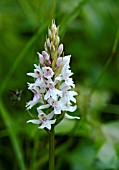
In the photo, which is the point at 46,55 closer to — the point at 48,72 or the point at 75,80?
the point at 48,72

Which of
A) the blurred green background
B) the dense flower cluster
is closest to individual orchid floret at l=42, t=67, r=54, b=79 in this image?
the dense flower cluster

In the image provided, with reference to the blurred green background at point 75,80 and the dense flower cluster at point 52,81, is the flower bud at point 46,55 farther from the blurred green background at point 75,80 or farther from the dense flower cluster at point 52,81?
the blurred green background at point 75,80

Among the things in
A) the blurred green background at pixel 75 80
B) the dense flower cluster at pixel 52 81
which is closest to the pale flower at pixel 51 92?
the dense flower cluster at pixel 52 81

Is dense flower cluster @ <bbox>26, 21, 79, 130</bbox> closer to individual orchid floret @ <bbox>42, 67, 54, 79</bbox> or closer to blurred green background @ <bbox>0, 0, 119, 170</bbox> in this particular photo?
individual orchid floret @ <bbox>42, 67, 54, 79</bbox>

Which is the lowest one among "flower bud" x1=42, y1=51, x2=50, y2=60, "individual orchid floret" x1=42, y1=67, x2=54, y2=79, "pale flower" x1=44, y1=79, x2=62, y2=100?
"pale flower" x1=44, y1=79, x2=62, y2=100

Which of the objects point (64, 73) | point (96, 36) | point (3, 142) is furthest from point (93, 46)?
point (64, 73)

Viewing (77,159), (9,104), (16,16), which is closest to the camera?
(77,159)

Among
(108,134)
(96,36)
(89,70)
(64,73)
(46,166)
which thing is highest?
(96,36)

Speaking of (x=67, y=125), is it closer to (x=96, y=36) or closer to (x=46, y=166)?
(x=46, y=166)

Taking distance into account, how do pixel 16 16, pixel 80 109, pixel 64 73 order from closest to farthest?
1. pixel 64 73
2. pixel 80 109
3. pixel 16 16
